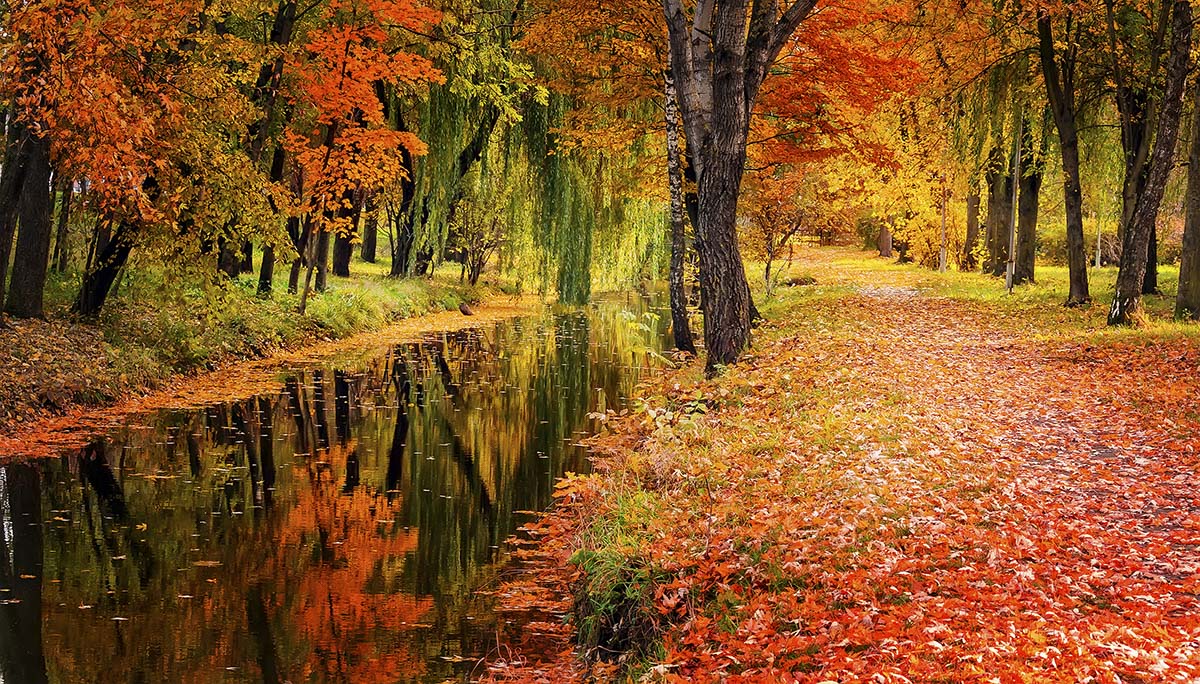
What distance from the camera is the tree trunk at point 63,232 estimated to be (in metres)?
18.1

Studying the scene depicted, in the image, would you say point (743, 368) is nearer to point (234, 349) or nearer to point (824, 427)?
point (824, 427)

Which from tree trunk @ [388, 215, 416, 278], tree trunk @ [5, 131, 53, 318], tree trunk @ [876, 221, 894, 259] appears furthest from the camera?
tree trunk @ [876, 221, 894, 259]

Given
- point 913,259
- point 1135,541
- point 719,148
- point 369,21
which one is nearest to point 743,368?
point 719,148

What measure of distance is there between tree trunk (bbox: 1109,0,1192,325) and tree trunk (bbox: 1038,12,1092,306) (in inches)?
164

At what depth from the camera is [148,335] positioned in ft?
56.3

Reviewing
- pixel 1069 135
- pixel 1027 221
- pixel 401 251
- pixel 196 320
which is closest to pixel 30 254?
pixel 196 320

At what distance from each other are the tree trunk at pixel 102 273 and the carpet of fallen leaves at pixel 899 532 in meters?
8.17

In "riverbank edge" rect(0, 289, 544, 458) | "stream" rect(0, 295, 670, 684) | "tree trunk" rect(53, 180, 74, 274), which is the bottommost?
"stream" rect(0, 295, 670, 684)

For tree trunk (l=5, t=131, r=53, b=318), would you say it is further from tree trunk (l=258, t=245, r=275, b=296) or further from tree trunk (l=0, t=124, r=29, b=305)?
tree trunk (l=258, t=245, r=275, b=296)

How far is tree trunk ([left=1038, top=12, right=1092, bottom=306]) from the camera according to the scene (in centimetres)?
2159

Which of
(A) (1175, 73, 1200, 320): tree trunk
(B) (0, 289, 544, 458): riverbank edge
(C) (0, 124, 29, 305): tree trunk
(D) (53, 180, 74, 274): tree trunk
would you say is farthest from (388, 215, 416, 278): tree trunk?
(A) (1175, 73, 1200, 320): tree trunk

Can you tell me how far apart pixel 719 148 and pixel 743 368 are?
2.68 m

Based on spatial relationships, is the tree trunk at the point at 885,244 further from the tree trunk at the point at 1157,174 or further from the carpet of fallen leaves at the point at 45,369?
the carpet of fallen leaves at the point at 45,369

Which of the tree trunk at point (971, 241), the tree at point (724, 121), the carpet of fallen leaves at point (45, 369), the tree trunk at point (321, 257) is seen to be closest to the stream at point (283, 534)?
the carpet of fallen leaves at point (45, 369)
